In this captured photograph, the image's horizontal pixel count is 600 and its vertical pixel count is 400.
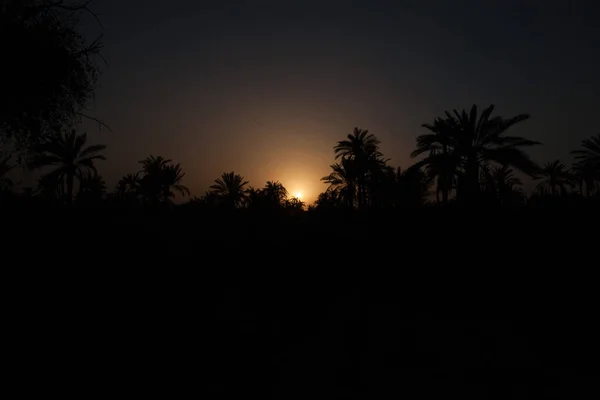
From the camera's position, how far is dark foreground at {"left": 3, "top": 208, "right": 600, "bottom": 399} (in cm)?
428

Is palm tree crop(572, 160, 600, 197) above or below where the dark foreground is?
above

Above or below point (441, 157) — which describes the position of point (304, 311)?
A: below

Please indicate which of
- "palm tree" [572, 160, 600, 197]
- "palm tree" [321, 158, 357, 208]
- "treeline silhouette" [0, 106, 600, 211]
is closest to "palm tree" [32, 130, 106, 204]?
"treeline silhouette" [0, 106, 600, 211]

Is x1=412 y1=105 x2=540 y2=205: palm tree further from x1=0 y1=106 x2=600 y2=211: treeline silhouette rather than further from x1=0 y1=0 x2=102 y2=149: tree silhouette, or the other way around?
x1=0 y1=0 x2=102 y2=149: tree silhouette

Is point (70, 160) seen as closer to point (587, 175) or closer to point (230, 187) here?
point (230, 187)

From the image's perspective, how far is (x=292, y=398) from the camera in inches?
159

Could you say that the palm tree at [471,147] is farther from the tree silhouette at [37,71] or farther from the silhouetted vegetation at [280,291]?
the tree silhouette at [37,71]

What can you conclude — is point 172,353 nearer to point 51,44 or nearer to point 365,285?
point 365,285

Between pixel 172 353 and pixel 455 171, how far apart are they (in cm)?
2292

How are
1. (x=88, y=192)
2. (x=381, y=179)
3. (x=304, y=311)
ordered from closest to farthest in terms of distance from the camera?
(x=304, y=311) → (x=88, y=192) → (x=381, y=179)

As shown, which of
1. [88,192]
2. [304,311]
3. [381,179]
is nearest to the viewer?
[304,311]

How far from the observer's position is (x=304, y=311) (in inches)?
262

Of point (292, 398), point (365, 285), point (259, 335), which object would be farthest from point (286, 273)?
point (292, 398)

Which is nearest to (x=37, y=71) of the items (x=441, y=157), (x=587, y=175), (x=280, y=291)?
(x=280, y=291)
